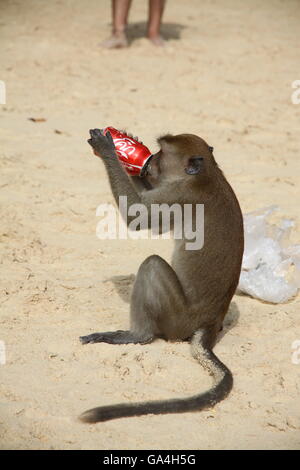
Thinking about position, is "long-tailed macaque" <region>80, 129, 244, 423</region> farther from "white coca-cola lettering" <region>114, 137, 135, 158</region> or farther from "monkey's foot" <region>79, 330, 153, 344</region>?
"white coca-cola lettering" <region>114, 137, 135, 158</region>

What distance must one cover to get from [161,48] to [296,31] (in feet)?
8.22

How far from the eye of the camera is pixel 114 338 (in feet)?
14.7

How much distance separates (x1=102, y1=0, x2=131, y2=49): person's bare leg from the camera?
32.1 feet

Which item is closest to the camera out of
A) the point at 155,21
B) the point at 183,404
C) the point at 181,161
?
the point at 183,404

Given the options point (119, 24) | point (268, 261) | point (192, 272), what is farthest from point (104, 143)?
point (119, 24)

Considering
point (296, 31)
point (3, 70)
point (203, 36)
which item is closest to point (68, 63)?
point (3, 70)

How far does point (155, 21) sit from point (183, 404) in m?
7.25

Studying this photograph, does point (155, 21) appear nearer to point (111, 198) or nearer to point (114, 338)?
point (111, 198)

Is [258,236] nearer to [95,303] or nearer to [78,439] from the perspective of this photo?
[95,303]

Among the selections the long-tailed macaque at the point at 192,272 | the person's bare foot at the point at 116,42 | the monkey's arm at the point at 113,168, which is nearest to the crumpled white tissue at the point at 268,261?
the long-tailed macaque at the point at 192,272

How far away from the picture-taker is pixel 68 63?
30.8 feet

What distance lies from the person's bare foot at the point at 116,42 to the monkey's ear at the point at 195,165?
5.76 meters

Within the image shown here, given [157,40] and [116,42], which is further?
[157,40]

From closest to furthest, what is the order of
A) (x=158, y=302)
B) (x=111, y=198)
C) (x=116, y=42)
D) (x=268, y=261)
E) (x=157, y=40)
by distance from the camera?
(x=158, y=302) < (x=268, y=261) < (x=111, y=198) < (x=116, y=42) < (x=157, y=40)
